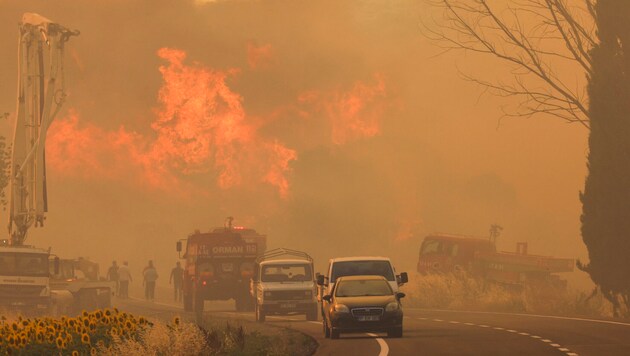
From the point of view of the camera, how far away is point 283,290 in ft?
141

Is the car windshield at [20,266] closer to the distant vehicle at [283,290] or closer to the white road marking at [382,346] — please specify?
the distant vehicle at [283,290]

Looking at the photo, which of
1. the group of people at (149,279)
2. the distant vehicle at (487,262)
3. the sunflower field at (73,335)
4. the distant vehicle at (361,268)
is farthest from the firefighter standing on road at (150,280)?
the sunflower field at (73,335)

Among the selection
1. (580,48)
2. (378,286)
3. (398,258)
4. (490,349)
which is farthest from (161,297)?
(490,349)

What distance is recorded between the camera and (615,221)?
38812 mm

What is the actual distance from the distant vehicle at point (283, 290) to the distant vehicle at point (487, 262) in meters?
12.1

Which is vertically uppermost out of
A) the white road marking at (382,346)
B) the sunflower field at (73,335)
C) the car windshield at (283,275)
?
the car windshield at (283,275)

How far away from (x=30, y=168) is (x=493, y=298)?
63.1ft

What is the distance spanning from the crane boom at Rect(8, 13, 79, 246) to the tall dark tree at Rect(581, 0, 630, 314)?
17.1 meters

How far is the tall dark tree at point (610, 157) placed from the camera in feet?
127

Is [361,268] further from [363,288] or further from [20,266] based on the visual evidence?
[20,266]

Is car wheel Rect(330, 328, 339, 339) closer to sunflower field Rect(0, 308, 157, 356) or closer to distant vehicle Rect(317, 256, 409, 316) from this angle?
distant vehicle Rect(317, 256, 409, 316)

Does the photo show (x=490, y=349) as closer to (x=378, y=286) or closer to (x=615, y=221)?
(x=378, y=286)

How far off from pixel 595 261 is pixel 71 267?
65.2 feet

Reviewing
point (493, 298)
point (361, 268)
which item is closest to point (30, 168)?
point (361, 268)
